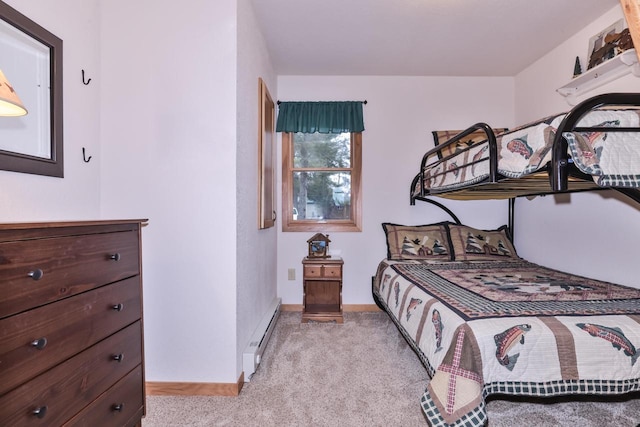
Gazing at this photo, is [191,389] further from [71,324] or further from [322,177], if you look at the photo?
[322,177]

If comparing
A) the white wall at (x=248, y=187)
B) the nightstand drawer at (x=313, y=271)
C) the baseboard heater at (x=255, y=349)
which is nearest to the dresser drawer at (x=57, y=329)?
the white wall at (x=248, y=187)

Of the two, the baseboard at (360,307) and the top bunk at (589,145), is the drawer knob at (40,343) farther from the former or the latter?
the baseboard at (360,307)

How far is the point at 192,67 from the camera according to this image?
6.19ft

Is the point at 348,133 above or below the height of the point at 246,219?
above

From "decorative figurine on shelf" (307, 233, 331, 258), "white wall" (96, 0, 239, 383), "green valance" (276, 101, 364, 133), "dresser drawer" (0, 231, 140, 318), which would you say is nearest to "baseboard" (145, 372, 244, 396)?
"white wall" (96, 0, 239, 383)

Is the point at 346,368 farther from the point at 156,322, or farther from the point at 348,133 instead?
the point at 348,133

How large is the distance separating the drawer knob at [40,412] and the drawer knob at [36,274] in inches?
13.5

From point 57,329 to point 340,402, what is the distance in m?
1.37

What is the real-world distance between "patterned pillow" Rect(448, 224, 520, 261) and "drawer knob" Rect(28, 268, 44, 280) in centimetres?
305

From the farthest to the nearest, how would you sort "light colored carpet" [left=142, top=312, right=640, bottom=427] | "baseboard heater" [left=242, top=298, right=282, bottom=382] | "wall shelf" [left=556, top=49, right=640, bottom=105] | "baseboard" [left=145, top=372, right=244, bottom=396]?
"wall shelf" [left=556, top=49, right=640, bottom=105], "baseboard heater" [left=242, top=298, right=282, bottom=382], "baseboard" [left=145, top=372, right=244, bottom=396], "light colored carpet" [left=142, top=312, right=640, bottom=427]

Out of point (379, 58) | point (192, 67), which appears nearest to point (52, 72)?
point (192, 67)

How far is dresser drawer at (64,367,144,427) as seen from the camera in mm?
1114

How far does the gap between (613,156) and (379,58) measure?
2.29 m

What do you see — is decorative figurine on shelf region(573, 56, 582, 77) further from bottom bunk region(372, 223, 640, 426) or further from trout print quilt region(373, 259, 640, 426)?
trout print quilt region(373, 259, 640, 426)
